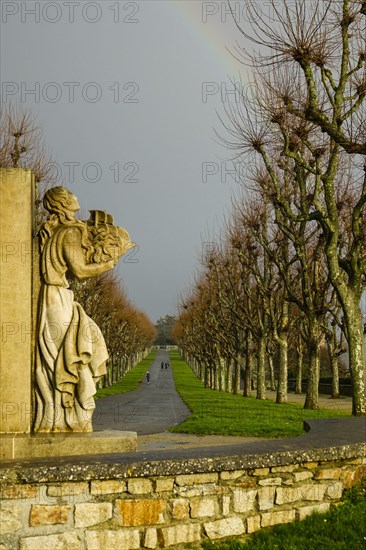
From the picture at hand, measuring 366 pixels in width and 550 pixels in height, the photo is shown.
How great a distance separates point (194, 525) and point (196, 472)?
0.50 m

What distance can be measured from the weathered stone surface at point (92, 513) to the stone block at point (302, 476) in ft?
6.68

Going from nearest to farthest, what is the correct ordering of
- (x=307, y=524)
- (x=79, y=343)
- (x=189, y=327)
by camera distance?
1. (x=307, y=524)
2. (x=79, y=343)
3. (x=189, y=327)

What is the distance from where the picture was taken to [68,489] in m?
5.90

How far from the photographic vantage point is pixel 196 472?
6281mm

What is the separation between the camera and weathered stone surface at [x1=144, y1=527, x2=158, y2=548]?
6.09 m

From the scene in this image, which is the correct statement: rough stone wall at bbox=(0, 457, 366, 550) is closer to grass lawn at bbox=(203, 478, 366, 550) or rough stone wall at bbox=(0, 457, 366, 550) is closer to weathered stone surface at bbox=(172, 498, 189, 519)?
weathered stone surface at bbox=(172, 498, 189, 519)

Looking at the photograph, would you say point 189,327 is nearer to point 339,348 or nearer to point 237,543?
point 339,348

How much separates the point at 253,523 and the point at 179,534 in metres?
0.84

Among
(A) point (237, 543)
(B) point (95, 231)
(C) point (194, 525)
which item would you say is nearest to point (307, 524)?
(A) point (237, 543)

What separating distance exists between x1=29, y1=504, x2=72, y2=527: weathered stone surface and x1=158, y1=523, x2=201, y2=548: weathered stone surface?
35.2 inches

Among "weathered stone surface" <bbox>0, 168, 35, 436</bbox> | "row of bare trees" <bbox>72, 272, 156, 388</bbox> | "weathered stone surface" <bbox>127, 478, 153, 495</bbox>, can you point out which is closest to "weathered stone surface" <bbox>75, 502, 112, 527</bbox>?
"weathered stone surface" <bbox>127, 478, 153, 495</bbox>

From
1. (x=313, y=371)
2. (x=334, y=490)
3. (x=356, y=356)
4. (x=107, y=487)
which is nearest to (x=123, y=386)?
(x=313, y=371)

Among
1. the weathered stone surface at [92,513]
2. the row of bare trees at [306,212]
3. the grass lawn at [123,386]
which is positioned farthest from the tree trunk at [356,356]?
the grass lawn at [123,386]

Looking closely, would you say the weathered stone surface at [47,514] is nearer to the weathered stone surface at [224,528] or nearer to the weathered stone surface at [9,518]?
the weathered stone surface at [9,518]
